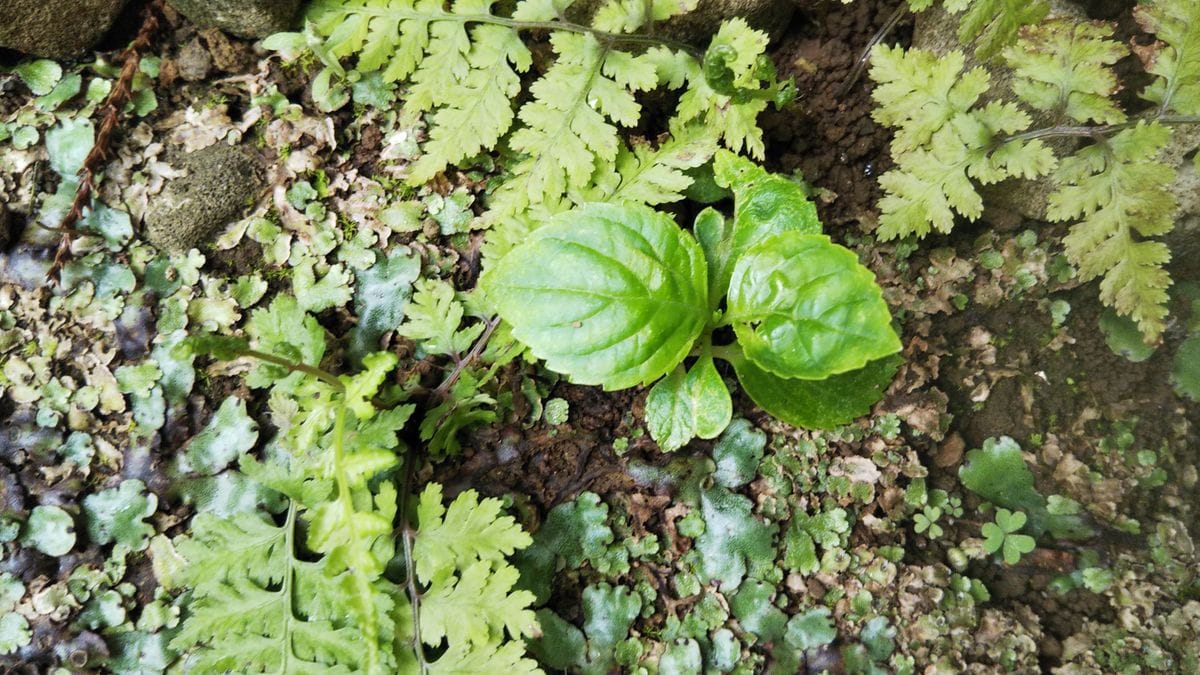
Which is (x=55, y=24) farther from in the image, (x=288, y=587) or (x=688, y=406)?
(x=688, y=406)

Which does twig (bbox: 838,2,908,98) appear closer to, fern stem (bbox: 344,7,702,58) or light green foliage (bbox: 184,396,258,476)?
fern stem (bbox: 344,7,702,58)

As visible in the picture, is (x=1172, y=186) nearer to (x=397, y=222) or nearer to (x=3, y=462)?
(x=397, y=222)

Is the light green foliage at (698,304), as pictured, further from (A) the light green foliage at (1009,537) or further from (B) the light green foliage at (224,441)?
(B) the light green foliage at (224,441)

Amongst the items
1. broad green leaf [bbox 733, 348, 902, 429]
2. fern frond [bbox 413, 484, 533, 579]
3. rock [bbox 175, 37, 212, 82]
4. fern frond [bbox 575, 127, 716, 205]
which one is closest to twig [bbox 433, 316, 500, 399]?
fern frond [bbox 413, 484, 533, 579]

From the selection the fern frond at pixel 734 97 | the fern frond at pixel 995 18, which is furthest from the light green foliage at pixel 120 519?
the fern frond at pixel 995 18

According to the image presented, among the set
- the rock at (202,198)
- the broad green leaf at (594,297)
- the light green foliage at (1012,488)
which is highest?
the broad green leaf at (594,297)

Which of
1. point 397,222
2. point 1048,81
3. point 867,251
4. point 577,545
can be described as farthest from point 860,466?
point 397,222
